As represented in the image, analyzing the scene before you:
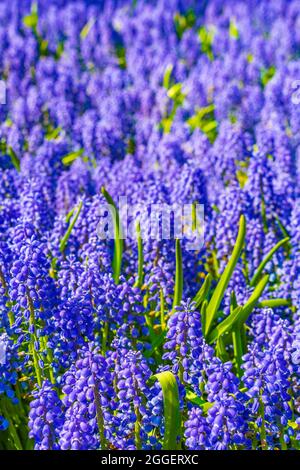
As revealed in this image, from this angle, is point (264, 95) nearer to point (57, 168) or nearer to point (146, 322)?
point (57, 168)

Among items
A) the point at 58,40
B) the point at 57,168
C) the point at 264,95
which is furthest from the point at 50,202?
the point at 58,40

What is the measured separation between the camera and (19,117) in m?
8.02

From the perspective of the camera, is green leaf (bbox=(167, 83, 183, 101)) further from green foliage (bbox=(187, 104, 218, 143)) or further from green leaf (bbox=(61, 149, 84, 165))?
green leaf (bbox=(61, 149, 84, 165))

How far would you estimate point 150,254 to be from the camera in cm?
502

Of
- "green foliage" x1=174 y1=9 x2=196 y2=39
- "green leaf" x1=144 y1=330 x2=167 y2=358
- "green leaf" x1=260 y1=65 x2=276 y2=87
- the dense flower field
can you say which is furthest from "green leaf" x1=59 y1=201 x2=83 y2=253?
"green foliage" x1=174 y1=9 x2=196 y2=39

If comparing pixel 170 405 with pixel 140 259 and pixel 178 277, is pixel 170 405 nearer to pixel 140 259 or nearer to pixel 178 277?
pixel 178 277

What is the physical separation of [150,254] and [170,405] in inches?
58.3

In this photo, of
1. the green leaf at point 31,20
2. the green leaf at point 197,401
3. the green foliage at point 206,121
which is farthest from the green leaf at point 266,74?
the green leaf at point 197,401

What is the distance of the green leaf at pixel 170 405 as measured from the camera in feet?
12.2

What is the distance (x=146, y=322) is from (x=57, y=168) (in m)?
2.37

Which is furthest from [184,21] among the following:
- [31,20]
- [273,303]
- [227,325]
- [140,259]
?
[227,325]

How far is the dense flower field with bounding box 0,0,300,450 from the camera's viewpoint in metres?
3.76

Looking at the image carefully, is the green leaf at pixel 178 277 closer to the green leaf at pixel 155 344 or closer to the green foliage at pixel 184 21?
the green leaf at pixel 155 344

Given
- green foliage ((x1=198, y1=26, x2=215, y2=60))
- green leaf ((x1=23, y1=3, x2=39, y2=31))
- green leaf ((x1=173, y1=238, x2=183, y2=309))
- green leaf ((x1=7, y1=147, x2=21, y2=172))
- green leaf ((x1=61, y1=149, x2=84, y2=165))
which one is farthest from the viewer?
green leaf ((x1=23, y1=3, x2=39, y2=31))
